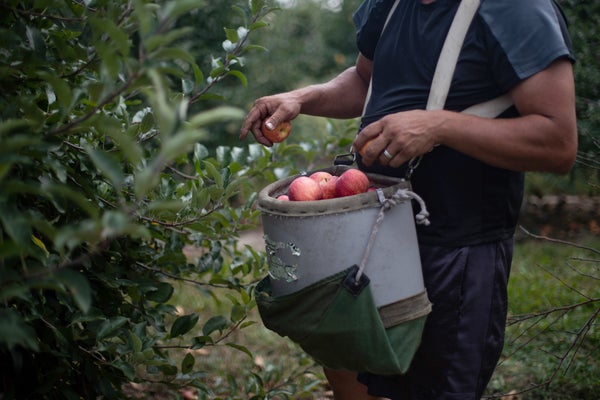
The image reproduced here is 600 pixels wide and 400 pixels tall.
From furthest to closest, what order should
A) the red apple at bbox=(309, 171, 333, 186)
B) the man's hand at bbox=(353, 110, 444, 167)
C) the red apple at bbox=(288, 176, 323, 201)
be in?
the red apple at bbox=(309, 171, 333, 186)
the red apple at bbox=(288, 176, 323, 201)
the man's hand at bbox=(353, 110, 444, 167)

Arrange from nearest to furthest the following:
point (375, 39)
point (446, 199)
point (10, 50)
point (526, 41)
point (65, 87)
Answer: point (65, 87)
point (10, 50)
point (526, 41)
point (446, 199)
point (375, 39)

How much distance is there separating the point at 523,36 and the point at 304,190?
0.65 meters

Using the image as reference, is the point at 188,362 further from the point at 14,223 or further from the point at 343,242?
the point at 14,223

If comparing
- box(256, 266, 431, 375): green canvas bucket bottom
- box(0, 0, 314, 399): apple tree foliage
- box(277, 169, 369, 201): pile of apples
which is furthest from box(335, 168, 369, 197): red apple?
box(0, 0, 314, 399): apple tree foliage

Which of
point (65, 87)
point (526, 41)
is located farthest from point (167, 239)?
point (526, 41)

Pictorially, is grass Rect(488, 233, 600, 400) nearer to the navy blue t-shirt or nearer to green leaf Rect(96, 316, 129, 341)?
the navy blue t-shirt

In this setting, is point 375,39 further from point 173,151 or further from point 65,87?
point 173,151

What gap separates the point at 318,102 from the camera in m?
2.15

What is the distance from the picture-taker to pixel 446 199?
1.71 metres

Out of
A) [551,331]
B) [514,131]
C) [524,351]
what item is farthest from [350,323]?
[524,351]

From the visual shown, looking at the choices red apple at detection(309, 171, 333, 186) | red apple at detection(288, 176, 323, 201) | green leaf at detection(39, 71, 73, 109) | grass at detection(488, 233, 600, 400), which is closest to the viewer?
green leaf at detection(39, 71, 73, 109)

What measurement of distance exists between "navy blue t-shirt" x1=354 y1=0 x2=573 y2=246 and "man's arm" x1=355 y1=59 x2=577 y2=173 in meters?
0.05

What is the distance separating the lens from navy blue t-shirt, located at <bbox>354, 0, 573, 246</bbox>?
1502 millimetres

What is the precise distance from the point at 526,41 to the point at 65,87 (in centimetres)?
103
